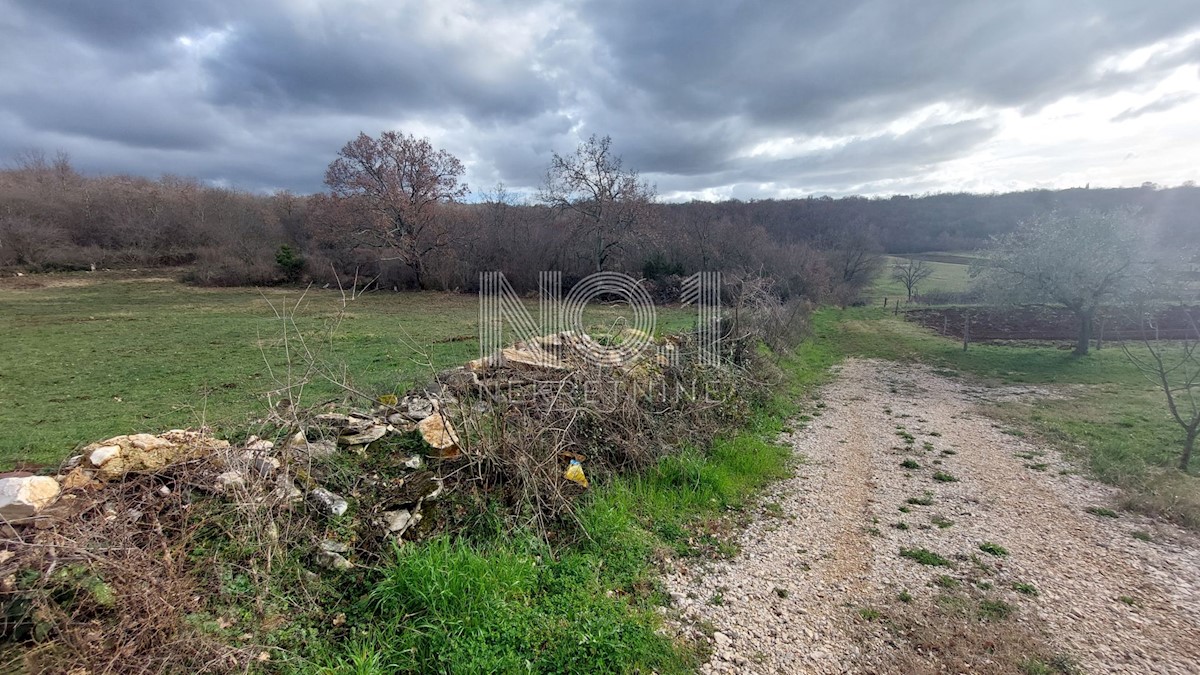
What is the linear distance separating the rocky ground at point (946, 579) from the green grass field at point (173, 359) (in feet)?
11.6

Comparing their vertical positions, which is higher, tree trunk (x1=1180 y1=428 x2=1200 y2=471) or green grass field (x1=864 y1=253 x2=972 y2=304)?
green grass field (x1=864 y1=253 x2=972 y2=304)

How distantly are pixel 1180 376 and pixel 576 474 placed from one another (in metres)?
15.2

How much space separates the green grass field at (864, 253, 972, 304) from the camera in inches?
1506

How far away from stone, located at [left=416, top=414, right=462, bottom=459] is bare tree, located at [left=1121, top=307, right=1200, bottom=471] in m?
8.33

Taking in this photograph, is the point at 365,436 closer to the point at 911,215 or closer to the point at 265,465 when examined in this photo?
the point at 265,465

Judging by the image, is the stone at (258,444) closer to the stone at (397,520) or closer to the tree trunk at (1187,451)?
the stone at (397,520)

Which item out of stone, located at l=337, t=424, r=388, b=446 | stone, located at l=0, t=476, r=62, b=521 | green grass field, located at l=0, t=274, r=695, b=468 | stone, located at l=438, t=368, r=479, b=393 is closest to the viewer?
stone, located at l=0, t=476, r=62, b=521

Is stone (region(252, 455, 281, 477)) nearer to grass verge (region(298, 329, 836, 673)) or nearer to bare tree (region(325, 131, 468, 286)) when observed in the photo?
grass verge (region(298, 329, 836, 673))

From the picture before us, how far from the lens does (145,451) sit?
3205mm

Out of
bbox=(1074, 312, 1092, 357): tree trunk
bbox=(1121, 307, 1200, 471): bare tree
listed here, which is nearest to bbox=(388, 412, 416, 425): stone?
bbox=(1121, 307, 1200, 471): bare tree

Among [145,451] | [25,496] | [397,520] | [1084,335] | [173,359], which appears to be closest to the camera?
[25,496]

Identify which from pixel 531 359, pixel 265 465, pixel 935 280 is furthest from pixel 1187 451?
pixel 935 280

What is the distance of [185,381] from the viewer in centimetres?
764

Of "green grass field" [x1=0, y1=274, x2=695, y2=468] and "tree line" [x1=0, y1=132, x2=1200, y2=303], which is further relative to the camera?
"tree line" [x1=0, y1=132, x2=1200, y2=303]
